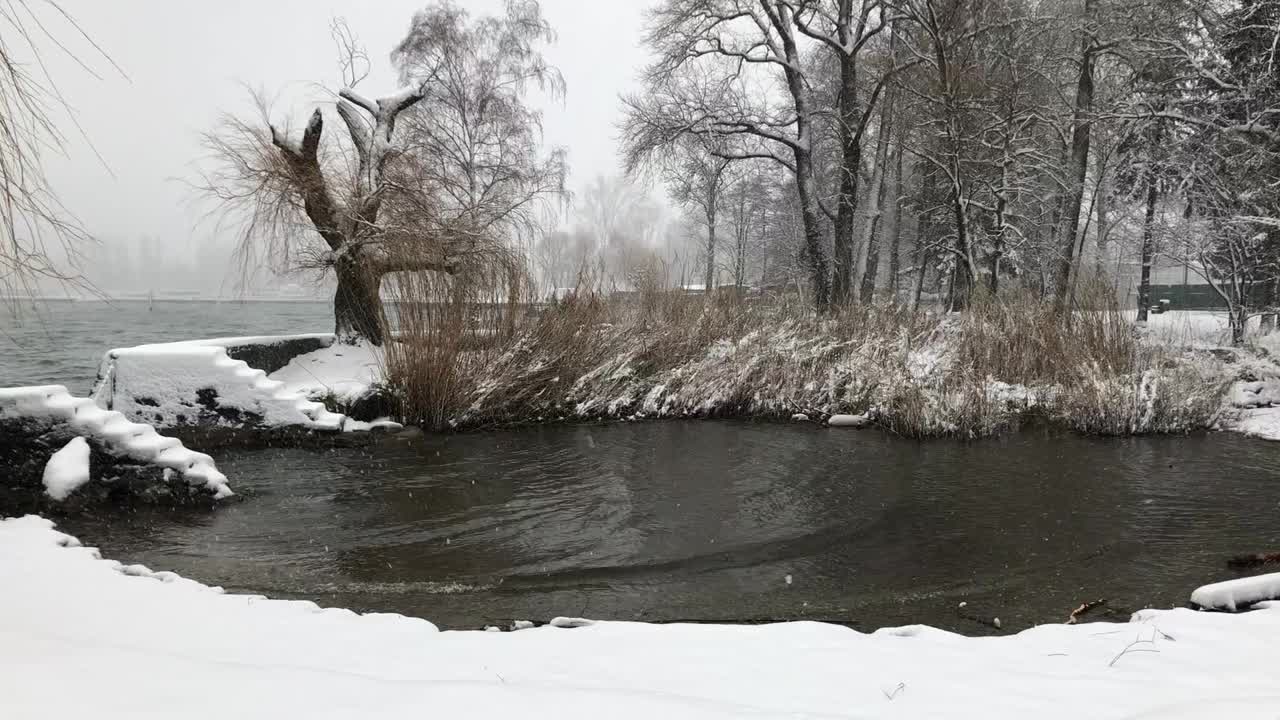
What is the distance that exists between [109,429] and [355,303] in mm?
7044

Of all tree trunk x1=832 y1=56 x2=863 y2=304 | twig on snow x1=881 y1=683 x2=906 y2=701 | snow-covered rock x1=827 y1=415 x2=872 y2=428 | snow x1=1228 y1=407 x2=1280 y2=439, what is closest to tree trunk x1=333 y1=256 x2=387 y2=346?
snow-covered rock x1=827 y1=415 x2=872 y2=428

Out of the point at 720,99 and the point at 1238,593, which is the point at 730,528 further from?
the point at 720,99

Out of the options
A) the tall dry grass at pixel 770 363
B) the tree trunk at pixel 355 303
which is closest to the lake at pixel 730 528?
the tall dry grass at pixel 770 363

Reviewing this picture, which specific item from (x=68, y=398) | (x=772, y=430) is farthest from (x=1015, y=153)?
(x=68, y=398)

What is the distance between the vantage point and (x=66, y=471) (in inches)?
250

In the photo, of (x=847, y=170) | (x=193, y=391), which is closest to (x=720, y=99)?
(x=847, y=170)

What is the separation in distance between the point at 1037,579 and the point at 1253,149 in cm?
1318

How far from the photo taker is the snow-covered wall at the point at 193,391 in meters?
8.84

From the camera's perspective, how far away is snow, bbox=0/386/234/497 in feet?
21.0

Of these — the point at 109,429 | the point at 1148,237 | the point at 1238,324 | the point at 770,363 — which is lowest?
the point at 109,429

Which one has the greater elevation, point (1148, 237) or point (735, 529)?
point (1148, 237)

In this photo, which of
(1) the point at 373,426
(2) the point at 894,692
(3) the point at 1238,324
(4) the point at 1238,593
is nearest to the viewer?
(2) the point at 894,692

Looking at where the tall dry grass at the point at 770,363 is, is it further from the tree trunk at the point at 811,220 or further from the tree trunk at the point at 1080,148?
the tree trunk at the point at 1080,148

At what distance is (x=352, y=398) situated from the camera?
10383mm
